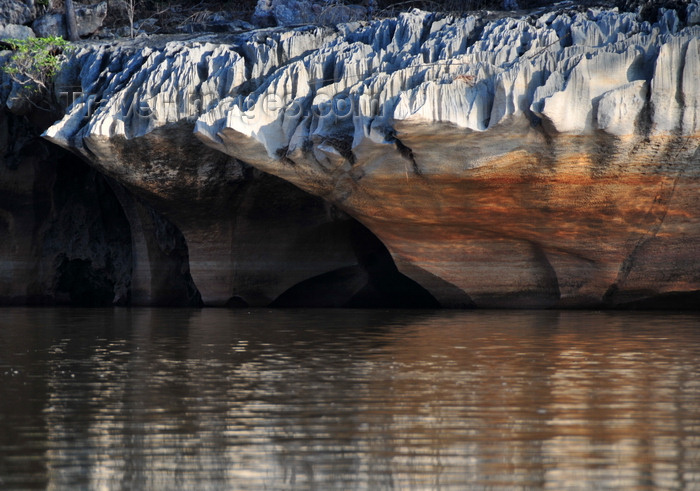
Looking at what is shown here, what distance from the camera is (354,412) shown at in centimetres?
518

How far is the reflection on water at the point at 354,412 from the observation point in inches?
152

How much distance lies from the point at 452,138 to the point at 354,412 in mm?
7618

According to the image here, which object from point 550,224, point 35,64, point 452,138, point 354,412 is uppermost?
point 35,64

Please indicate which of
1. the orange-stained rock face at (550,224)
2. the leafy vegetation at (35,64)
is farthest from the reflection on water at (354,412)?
the leafy vegetation at (35,64)

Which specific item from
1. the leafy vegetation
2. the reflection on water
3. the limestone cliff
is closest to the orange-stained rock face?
the limestone cliff

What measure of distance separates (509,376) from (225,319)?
7553 millimetres

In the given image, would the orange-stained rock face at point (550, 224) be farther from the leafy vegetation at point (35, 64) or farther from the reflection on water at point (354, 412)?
the leafy vegetation at point (35, 64)

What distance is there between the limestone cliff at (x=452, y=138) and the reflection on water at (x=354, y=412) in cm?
340

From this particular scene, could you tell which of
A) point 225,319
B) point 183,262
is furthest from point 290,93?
point 183,262

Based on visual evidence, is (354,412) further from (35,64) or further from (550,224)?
(35,64)

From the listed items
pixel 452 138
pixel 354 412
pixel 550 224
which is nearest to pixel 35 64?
pixel 452 138

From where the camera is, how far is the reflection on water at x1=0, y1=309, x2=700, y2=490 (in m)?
3.85

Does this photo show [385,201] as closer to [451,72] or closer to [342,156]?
[342,156]

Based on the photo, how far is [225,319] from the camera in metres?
13.5
